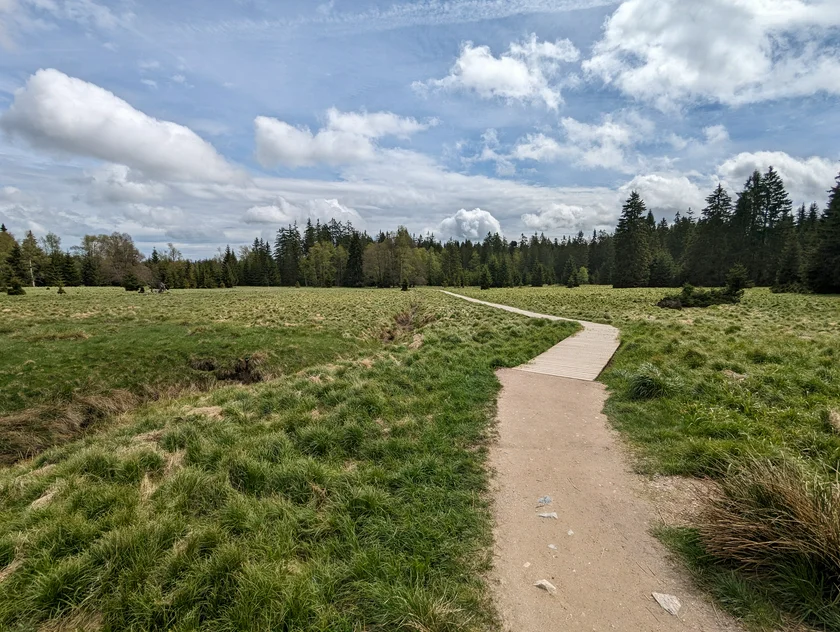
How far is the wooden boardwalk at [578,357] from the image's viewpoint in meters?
10.4

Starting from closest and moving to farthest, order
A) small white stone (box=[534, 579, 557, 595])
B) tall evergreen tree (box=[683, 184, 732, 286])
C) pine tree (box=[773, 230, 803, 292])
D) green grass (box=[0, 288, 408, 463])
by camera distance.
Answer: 1. small white stone (box=[534, 579, 557, 595])
2. green grass (box=[0, 288, 408, 463])
3. pine tree (box=[773, 230, 803, 292])
4. tall evergreen tree (box=[683, 184, 732, 286])

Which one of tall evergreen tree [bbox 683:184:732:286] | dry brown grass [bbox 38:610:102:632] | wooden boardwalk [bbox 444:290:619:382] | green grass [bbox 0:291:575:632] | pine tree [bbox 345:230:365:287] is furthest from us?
pine tree [bbox 345:230:365:287]

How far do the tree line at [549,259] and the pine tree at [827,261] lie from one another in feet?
0.33

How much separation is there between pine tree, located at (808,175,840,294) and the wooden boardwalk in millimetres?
37199

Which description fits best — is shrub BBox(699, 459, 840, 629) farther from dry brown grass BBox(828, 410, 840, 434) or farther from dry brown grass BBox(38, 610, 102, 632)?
dry brown grass BBox(38, 610, 102, 632)

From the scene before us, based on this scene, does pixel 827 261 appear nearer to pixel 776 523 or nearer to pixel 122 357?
pixel 776 523

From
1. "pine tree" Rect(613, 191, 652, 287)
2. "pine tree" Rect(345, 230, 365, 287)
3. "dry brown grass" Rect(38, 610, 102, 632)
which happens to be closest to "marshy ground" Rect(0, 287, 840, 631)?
"dry brown grass" Rect(38, 610, 102, 632)

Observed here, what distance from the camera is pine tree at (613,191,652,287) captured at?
64.2 m

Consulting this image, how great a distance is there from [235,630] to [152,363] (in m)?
13.7

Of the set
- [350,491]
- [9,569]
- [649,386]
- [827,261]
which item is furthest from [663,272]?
[9,569]

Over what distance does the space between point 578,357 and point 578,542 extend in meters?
9.09

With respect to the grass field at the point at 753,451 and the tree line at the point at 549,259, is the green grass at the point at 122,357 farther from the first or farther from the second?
the tree line at the point at 549,259

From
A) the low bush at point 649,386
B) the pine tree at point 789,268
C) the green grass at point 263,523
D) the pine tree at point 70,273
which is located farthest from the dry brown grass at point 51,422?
the pine tree at point 70,273

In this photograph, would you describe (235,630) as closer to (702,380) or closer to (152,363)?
(702,380)
